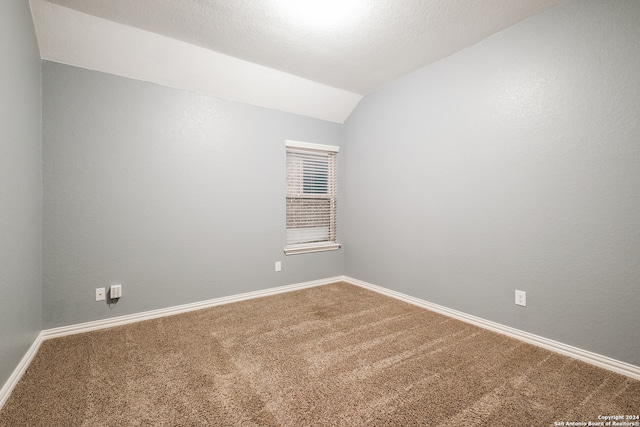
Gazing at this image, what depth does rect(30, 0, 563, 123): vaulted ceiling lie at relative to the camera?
203 cm

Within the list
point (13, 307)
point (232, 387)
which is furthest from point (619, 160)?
point (13, 307)

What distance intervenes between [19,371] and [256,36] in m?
2.91

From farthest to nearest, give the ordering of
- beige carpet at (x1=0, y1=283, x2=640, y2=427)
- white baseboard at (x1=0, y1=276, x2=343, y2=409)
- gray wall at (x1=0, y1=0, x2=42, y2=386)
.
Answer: white baseboard at (x1=0, y1=276, x2=343, y2=409), gray wall at (x1=0, y1=0, x2=42, y2=386), beige carpet at (x1=0, y1=283, x2=640, y2=427)

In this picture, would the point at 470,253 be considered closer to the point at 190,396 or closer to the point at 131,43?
the point at 190,396

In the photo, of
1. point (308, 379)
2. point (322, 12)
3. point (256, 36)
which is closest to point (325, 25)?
point (322, 12)

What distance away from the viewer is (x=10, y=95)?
5.32 feet

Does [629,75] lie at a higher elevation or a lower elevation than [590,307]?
higher

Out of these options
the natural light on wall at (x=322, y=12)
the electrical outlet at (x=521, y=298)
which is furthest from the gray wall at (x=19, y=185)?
the electrical outlet at (x=521, y=298)

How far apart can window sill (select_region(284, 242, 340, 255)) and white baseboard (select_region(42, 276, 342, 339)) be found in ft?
1.43

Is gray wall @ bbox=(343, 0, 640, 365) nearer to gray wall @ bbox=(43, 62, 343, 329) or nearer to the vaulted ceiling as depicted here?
the vaulted ceiling

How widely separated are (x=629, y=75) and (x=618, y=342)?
171 cm

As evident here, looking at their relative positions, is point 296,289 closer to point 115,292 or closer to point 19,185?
point 115,292

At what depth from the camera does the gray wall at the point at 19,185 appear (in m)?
1.53

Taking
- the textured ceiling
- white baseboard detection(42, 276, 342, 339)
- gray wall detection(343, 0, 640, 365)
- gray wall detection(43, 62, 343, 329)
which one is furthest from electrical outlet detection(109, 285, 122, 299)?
gray wall detection(343, 0, 640, 365)
